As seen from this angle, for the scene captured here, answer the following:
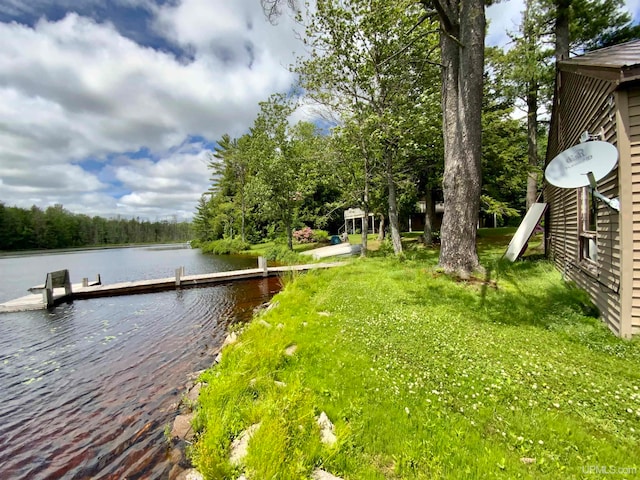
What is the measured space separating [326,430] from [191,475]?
1374 mm

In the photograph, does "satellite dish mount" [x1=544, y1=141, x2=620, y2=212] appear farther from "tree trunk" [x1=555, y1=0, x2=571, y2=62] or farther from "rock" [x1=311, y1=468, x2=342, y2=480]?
"tree trunk" [x1=555, y1=0, x2=571, y2=62]

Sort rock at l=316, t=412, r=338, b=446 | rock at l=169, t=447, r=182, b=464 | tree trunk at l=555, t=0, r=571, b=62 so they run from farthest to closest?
tree trunk at l=555, t=0, r=571, b=62 → rock at l=169, t=447, r=182, b=464 → rock at l=316, t=412, r=338, b=446

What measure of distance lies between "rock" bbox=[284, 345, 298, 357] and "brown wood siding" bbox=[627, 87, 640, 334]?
15.2 feet

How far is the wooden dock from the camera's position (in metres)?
10.7

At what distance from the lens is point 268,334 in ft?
16.9

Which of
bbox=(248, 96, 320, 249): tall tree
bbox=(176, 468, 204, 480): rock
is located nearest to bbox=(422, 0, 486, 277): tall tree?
bbox=(176, 468, 204, 480): rock

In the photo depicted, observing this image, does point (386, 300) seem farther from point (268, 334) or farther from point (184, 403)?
point (184, 403)

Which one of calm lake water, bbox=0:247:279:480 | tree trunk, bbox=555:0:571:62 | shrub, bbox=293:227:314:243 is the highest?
tree trunk, bbox=555:0:571:62

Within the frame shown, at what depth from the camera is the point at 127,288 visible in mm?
13000

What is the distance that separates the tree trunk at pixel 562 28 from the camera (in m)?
11.6

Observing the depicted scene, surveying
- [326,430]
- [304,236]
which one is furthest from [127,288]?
[304,236]

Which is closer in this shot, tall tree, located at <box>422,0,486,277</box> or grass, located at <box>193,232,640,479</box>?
grass, located at <box>193,232,640,479</box>

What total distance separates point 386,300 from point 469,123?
4.72 metres

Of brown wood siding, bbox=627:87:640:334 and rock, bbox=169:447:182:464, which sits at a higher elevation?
brown wood siding, bbox=627:87:640:334
